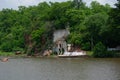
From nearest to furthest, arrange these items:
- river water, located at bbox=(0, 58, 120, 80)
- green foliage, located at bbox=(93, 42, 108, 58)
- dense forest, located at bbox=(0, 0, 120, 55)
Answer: river water, located at bbox=(0, 58, 120, 80), green foliage, located at bbox=(93, 42, 108, 58), dense forest, located at bbox=(0, 0, 120, 55)

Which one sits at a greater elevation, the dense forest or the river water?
the dense forest

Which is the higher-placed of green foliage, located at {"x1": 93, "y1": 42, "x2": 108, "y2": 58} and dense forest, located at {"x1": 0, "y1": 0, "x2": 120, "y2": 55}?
dense forest, located at {"x1": 0, "y1": 0, "x2": 120, "y2": 55}

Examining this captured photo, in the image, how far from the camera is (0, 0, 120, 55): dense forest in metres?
72.4

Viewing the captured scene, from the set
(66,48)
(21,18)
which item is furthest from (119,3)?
(21,18)

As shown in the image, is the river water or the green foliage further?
the green foliage

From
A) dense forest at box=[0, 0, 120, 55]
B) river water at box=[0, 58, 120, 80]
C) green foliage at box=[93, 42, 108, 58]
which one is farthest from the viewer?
dense forest at box=[0, 0, 120, 55]

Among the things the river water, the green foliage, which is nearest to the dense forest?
the green foliage

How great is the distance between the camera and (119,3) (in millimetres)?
67500

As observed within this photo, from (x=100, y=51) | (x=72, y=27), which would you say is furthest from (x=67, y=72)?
(x=72, y=27)

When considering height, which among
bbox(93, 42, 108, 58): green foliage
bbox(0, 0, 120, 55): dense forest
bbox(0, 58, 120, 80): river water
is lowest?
bbox(0, 58, 120, 80): river water

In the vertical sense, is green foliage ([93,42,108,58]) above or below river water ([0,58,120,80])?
above

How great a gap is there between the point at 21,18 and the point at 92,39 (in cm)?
5629

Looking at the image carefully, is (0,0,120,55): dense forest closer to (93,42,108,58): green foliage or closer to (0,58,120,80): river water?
(93,42,108,58): green foliage

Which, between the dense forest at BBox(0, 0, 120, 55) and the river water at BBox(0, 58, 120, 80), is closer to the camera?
the river water at BBox(0, 58, 120, 80)
